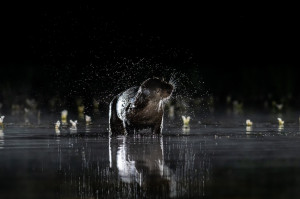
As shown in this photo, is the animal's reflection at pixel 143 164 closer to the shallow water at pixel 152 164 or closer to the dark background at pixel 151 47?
the shallow water at pixel 152 164

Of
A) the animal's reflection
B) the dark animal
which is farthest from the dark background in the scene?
the animal's reflection

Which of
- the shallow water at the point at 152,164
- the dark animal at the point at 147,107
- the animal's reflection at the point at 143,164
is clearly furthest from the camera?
the dark animal at the point at 147,107

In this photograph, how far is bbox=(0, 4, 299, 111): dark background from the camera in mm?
34781

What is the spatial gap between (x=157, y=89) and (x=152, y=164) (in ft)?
19.1

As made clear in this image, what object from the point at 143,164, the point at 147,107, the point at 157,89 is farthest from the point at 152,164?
the point at 147,107

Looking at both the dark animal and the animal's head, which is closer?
the animal's head

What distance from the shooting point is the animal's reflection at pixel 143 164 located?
840 centimetres

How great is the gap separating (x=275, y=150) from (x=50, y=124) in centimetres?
868

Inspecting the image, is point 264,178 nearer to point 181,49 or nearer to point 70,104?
point 70,104

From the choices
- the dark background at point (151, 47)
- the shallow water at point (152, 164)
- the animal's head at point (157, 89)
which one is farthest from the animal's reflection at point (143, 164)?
the dark background at point (151, 47)

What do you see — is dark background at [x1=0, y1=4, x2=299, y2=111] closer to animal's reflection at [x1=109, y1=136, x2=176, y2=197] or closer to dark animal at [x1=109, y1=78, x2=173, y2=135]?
dark animal at [x1=109, y1=78, x2=173, y2=135]

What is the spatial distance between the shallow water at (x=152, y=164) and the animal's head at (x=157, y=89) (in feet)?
2.32

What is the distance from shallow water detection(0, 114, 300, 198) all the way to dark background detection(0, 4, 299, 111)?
17.7 m

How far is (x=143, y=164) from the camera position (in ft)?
33.5
